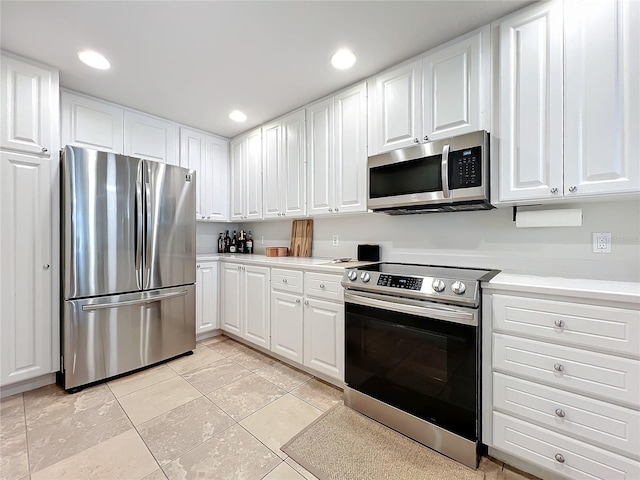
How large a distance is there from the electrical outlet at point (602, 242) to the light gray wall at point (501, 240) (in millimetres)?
20

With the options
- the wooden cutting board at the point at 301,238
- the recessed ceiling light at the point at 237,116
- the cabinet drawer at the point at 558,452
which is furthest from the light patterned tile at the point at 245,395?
the recessed ceiling light at the point at 237,116

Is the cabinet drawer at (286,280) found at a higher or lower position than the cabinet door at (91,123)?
lower

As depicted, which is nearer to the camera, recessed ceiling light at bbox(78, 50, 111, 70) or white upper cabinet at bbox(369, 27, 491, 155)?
white upper cabinet at bbox(369, 27, 491, 155)

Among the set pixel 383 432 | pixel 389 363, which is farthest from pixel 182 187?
pixel 383 432

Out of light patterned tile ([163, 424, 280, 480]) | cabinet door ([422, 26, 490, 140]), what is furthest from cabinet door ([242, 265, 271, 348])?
cabinet door ([422, 26, 490, 140])

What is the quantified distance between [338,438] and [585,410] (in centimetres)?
122

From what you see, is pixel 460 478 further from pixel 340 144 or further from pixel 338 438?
pixel 340 144

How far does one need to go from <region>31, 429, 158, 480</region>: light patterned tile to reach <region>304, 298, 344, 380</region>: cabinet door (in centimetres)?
117

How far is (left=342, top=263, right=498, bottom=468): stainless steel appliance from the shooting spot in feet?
4.79

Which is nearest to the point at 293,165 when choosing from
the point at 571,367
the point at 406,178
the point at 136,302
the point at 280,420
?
the point at 406,178

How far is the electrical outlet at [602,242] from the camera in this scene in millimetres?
1590

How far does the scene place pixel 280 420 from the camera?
71.9 inches

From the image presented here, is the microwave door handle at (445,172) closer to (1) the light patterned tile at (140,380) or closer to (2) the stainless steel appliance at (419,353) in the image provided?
(2) the stainless steel appliance at (419,353)

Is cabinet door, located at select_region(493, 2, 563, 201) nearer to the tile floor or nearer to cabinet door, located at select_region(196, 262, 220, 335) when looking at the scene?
the tile floor
